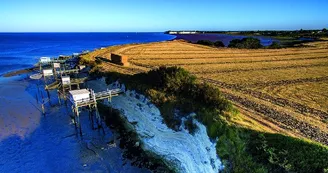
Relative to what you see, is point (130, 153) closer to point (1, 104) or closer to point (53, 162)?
point (53, 162)

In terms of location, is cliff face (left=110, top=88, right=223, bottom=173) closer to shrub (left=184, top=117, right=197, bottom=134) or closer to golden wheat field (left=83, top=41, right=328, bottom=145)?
shrub (left=184, top=117, right=197, bottom=134)

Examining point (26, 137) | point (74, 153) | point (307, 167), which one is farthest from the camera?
point (26, 137)

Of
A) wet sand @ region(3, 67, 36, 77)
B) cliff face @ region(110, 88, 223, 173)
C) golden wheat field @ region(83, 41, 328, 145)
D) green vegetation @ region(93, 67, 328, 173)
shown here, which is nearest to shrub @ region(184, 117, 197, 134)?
green vegetation @ region(93, 67, 328, 173)

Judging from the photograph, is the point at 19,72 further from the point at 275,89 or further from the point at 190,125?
the point at 275,89

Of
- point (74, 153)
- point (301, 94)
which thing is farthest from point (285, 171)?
point (74, 153)

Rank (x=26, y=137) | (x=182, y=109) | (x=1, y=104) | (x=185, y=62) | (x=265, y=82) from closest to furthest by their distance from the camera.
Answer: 1. (x=182, y=109)
2. (x=26, y=137)
3. (x=265, y=82)
4. (x=1, y=104)
5. (x=185, y=62)

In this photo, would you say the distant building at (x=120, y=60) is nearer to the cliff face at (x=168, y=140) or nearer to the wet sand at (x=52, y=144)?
the wet sand at (x=52, y=144)

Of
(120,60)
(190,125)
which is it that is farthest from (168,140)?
(120,60)

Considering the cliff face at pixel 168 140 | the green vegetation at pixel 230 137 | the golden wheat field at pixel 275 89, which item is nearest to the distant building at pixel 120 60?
the golden wheat field at pixel 275 89
